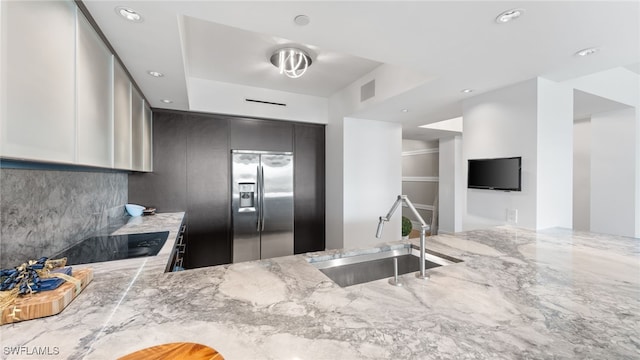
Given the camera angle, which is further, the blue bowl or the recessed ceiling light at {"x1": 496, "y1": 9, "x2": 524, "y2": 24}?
the blue bowl

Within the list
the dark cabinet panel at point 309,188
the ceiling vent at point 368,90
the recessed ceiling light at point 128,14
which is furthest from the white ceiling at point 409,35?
the dark cabinet panel at point 309,188

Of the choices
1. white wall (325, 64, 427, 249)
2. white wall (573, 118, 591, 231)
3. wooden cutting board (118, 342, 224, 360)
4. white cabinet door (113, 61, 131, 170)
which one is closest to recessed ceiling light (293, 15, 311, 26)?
white cabinet door (113, 61, 131, 170)

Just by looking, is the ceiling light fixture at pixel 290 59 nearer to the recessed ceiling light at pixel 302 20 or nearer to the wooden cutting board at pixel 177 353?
the recessed ceiling light at pixel 302 20

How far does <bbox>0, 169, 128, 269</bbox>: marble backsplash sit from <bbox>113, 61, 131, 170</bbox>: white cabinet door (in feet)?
0.95

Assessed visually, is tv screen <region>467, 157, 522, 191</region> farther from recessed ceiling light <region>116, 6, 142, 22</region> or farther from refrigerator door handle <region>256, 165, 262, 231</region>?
recessed ceiling light <region>116, 6, 142, 22</region>

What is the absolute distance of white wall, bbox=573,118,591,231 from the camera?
4.06m

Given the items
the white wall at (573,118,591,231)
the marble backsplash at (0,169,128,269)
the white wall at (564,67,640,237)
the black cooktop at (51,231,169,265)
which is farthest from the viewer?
the white wall at (573,118,591,231)

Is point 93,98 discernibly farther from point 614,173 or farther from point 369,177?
point 614,173

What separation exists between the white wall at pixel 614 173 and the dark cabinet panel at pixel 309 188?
12.1ft

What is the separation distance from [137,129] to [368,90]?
2.50 meters

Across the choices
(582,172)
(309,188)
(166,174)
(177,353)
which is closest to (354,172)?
(309,188)

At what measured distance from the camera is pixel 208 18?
136cm

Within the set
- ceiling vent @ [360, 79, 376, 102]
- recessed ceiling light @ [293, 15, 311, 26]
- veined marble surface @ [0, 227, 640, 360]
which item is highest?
ceiling vent @ [360, 79, 376, 102]

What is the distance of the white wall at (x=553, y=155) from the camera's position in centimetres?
216
